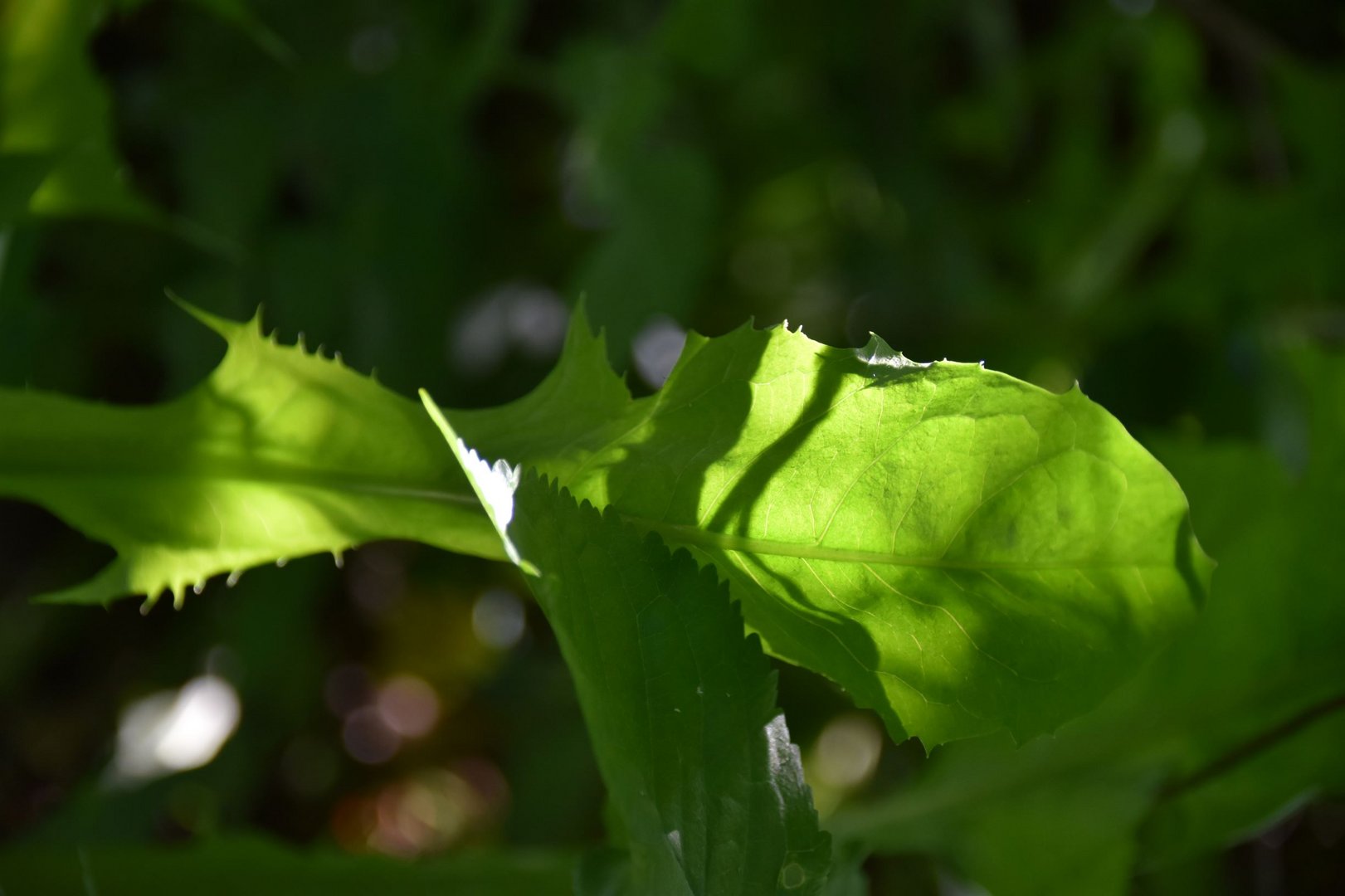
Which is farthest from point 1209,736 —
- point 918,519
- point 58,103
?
point 58,103

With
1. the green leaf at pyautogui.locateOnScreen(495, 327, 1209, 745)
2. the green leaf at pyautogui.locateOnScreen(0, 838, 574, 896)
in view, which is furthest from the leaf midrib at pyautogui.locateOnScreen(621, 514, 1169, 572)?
the green leaf at pyautogui.locateOnScreen(0, 838, 574, 896)

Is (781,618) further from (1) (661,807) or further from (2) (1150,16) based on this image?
(2) (1150,16)

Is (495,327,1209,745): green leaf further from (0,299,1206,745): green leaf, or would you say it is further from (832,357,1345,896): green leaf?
(832,357,1345,896): green leaf

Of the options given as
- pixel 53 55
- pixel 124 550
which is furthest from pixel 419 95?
pixel 124 550

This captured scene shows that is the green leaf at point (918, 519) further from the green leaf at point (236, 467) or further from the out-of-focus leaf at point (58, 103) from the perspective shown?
the out-of-focus leaf at point (58, 103)

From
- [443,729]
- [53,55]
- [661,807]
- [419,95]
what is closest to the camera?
[661,807]

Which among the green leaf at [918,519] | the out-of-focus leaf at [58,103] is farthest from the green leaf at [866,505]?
the out-of-focus leaf at [58,103]

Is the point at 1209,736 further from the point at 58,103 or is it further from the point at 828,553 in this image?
the point at 58,103
